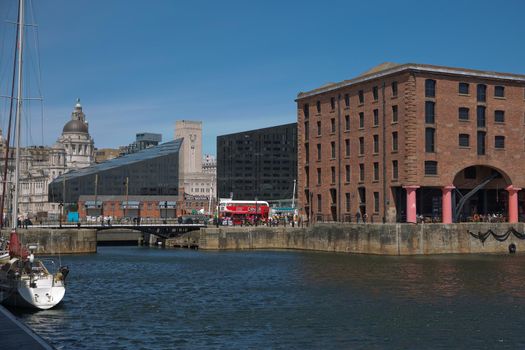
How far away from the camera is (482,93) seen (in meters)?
91.3

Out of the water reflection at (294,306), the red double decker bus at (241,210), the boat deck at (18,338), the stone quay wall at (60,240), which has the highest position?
the red double decker bus at (241,210)

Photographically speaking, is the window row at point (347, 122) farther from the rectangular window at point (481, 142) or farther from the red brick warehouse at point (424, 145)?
the rectangular window at point (481, 142)

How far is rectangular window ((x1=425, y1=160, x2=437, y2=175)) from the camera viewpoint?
87.8 m

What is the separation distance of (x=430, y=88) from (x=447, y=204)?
13.6 metres

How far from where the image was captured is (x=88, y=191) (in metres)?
200

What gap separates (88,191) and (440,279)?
500 feet

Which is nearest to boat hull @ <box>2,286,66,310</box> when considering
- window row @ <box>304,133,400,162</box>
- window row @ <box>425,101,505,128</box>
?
window row @ <box>304,133,400,162</box>

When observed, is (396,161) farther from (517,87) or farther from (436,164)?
(517,87)

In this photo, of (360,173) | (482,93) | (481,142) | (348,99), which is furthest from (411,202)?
(348,99)

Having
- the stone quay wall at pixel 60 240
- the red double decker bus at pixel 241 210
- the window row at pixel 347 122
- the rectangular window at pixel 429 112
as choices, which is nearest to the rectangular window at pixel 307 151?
the window row at pixel 347 122

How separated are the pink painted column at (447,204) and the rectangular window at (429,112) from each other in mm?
7981

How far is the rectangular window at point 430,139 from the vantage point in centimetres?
8775

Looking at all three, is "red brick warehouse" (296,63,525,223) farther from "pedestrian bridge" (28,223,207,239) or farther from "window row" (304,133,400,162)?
"pedestrian bridge" (28,223,207,239)

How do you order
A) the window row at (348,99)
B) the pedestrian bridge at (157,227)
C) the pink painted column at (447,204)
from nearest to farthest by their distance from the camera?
the pink painted column at (447,204) < the window row at (348,99) < the pedestrian bridge at (157,227)
